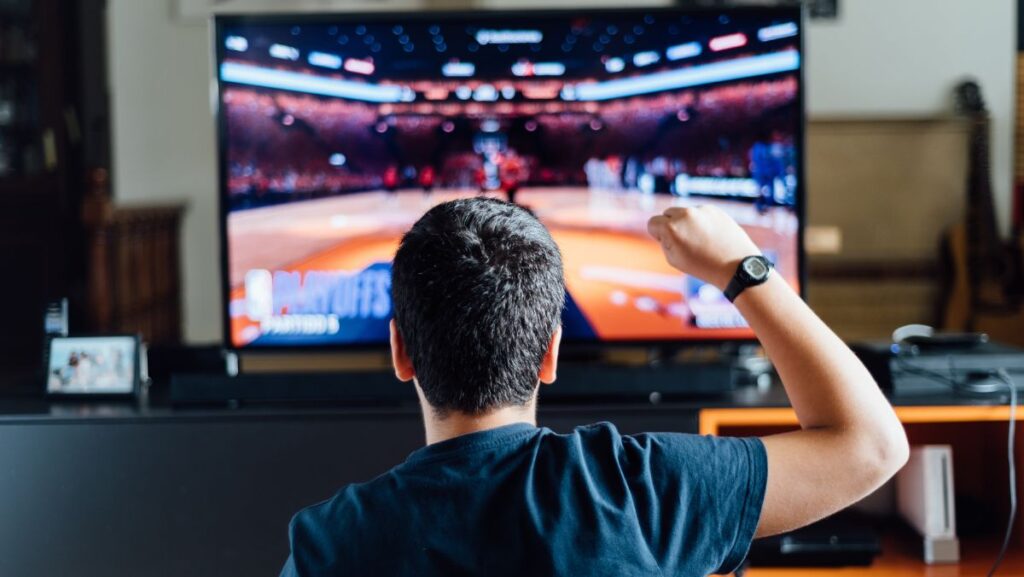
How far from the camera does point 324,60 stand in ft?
7.08

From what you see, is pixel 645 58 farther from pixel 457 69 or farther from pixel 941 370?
pixel 941 370

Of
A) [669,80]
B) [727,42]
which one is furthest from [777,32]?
[669,80]

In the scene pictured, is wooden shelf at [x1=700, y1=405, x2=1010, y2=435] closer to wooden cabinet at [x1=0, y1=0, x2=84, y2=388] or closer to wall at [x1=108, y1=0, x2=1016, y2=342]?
wall at [x1=108, y1=0, x2=1016, y2=342]

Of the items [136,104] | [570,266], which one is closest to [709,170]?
[570,266]

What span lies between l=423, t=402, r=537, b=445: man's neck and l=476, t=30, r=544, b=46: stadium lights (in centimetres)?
127

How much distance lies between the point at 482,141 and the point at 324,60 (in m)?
0.36

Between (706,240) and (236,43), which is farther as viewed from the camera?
(236,43)

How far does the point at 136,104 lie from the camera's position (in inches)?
208

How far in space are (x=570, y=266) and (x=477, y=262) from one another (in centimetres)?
120

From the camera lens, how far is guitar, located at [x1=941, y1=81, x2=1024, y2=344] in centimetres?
464

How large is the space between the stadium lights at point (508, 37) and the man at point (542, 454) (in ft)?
3.83

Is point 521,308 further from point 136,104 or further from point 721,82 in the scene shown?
point 136,104

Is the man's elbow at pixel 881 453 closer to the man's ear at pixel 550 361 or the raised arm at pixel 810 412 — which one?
the raised arm at pixel 810 412

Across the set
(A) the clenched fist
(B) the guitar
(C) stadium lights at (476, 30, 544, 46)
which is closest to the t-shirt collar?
(A) the clenched fist
